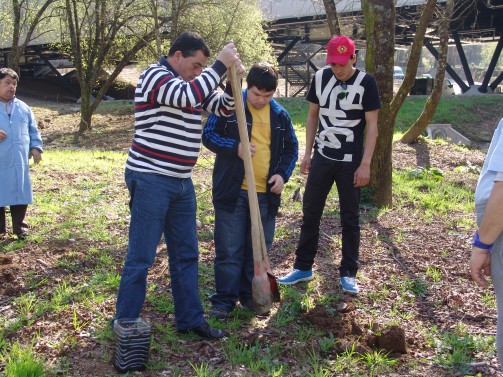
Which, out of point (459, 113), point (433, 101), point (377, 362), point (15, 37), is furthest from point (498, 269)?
Answer: point (459, 113)

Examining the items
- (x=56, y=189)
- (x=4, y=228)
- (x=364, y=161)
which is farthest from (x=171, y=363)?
(x=56, y=189)

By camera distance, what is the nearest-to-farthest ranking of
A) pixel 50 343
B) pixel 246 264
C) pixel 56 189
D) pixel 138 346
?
pixel 138 346 < pixel 50 343 < pixel 246 264 < pixel 56 189

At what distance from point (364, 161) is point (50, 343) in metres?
2.59

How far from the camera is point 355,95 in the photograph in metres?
4.38

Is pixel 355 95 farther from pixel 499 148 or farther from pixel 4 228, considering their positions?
pixel 4 228

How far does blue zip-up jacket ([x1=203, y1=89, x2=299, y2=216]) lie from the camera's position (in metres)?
3.90

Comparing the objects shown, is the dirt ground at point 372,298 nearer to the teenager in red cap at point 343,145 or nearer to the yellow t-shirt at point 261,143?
the teenager in red cap at point 343,145

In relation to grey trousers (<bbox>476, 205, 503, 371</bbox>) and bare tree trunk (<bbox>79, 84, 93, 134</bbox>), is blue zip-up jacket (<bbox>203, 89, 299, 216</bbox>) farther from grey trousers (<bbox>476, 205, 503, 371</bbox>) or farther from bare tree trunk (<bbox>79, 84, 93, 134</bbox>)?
bare tree trunk (<bbox>79, 84, 93, 134</bbox>)

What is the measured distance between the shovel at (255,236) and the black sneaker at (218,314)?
223 millimetres

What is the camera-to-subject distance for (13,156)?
564cm

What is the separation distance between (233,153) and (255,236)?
0.59m

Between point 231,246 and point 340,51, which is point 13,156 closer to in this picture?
point 231,246

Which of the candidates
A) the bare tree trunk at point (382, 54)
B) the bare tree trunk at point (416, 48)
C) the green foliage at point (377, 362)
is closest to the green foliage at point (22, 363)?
the green foliage at point (377, 362)

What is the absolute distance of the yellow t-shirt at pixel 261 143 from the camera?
3996 mm
